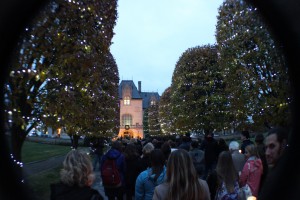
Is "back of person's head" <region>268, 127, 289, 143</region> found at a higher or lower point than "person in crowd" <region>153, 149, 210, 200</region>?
higher

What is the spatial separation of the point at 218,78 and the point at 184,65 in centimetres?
393

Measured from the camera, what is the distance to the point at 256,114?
1639cm

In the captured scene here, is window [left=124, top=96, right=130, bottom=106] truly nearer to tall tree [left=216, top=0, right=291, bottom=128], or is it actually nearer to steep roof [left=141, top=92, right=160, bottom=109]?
steep roof [left=141, top=92, right=160, bottom=109]

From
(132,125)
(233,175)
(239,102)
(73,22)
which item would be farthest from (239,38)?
(132,125)

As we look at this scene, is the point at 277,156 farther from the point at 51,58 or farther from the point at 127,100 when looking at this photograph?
the point at 127,100

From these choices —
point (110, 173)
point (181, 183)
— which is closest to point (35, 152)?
point (110, 173)

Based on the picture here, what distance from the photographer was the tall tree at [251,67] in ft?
47.9

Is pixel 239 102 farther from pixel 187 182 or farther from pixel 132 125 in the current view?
pixel 132 125

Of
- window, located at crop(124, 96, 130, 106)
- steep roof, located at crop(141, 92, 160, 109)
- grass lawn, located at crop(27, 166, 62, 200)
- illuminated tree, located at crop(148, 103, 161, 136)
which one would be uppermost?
steep roof, located at crop(141, 92, 160, 109)

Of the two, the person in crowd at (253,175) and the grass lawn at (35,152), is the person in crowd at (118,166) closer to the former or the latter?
the person in crowd at (253,175)

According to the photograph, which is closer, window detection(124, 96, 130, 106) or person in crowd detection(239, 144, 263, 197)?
person in crowd detection(239, 144, 263, 197)

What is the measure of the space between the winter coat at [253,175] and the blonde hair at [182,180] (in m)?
1.75

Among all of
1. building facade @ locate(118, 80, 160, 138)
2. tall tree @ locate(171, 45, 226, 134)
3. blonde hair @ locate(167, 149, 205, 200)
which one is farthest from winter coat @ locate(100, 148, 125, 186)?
building facade @ locate(118, 80, 160, 138)

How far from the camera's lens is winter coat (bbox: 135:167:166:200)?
594cm
